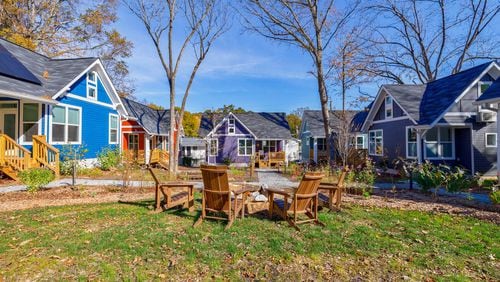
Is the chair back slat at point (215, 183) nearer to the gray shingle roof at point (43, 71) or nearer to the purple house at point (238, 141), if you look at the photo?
the gray shingle roof at point (43, 71)

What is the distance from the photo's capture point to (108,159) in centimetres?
1561

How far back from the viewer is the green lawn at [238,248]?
11.9 feet

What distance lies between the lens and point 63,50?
950 inches

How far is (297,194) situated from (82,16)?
2810cm

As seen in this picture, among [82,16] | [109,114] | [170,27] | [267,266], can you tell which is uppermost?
[82,16]

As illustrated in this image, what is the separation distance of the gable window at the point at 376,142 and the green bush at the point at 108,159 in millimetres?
16553

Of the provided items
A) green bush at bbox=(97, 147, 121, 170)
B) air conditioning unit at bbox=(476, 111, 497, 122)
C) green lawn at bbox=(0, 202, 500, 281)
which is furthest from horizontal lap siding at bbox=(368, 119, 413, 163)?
green bush at bbox=(97, 147, 121, 170)

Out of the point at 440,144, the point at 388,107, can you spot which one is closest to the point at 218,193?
the point at 440,144

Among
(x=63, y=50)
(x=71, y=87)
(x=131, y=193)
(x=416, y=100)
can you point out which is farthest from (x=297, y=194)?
(x=63, y=50)

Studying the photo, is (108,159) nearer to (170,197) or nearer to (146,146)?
(146,146)

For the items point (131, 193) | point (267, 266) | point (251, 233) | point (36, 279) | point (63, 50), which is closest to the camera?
point (36, 279)

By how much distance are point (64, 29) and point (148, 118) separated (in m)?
11.3

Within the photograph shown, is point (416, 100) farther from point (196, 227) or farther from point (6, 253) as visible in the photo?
point (6, 253)

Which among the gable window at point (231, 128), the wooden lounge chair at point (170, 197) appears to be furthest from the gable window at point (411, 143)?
the gable window at point (231, 128)
